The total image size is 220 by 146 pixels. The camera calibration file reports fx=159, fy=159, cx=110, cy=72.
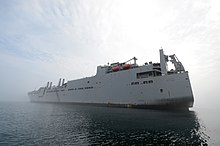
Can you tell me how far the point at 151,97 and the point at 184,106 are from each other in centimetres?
741

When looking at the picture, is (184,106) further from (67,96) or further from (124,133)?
(67,96)

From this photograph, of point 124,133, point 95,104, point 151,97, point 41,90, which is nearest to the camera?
point 124,133

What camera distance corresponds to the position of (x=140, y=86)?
132 feet

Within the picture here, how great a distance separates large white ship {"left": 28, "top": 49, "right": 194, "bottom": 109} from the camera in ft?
115

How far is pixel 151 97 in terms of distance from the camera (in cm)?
3856

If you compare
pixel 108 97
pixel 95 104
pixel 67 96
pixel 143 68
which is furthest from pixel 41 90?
pixel 143 68

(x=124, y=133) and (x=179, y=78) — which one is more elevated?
(x=179, y=78)

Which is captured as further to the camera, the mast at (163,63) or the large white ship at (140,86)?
the mast at (163,63)

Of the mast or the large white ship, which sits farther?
the mast

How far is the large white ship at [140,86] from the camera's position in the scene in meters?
35.1

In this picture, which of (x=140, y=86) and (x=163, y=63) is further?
(x=140, y=86)

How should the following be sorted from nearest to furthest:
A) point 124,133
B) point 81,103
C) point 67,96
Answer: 1. point 124,133
2. point 81,103
3. point 67,96

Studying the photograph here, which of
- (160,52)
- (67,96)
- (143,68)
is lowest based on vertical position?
(67,96)

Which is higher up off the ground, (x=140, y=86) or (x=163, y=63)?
(x=163, y=63)
